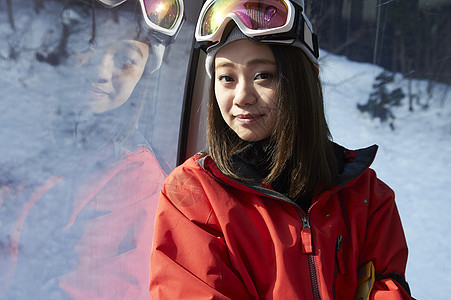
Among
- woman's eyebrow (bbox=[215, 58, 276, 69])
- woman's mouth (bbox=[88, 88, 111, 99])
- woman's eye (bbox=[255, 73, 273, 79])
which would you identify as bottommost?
woman's mouth (bbox=[88, 88, 111, 99])

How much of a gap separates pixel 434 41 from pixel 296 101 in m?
1.36

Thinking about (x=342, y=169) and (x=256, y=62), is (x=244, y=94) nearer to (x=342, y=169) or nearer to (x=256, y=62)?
(x=256, y=62)

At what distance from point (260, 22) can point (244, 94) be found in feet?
0.75

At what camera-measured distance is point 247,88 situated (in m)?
1.39

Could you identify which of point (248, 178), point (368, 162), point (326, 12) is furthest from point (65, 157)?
point (326, 12)

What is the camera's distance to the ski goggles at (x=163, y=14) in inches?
84.4

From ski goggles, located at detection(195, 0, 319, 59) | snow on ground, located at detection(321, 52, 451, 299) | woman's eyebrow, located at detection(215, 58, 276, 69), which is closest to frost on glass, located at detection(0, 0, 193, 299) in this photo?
ski goggles, located at detection(195, 0, 319, 59)

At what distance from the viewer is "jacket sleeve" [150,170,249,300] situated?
4.15ft

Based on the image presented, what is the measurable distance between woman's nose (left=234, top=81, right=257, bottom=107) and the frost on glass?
87 cm

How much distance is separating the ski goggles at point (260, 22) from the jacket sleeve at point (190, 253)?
486mm

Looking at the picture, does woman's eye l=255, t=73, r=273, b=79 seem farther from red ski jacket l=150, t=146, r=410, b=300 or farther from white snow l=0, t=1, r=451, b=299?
white snow l=0, t=1, r=451, b=299

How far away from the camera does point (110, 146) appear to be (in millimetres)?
2088

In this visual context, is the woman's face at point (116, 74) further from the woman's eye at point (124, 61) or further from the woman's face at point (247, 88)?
the woman's face at point (247, 88)

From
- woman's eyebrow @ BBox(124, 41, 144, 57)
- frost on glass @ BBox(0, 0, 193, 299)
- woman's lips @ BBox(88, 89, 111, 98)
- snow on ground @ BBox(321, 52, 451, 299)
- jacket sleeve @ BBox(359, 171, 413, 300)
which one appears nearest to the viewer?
jacket sleeve @ BBox(359, 171, 413, 300)
